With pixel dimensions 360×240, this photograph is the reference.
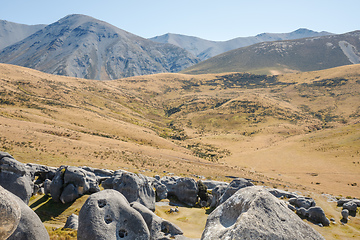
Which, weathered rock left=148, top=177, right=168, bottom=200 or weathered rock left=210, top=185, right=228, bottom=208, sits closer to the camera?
weathered rock left=210, top=185, right=228, bottom=208

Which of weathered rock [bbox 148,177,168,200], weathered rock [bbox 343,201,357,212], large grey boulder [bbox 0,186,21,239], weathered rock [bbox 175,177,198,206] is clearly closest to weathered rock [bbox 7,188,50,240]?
large grey boulder [bbox 0,186,21,239]

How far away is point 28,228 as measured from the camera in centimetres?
1204

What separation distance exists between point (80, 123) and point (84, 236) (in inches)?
3435

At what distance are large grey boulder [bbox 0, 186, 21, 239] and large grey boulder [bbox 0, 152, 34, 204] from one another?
58.9ft

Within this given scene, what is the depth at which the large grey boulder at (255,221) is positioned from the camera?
6457 millimetres

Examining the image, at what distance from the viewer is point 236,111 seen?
16012 centimetres

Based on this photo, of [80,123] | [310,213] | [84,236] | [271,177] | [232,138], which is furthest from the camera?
[232,138]

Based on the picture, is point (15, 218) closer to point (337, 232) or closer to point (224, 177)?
point (337, 232)

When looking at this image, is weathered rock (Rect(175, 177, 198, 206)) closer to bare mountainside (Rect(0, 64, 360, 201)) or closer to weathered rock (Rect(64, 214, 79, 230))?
bare mountainside (Rect(0, 64, 360, 201))

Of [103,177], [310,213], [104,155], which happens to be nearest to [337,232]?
[310,213]

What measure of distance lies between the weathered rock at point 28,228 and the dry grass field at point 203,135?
105ft

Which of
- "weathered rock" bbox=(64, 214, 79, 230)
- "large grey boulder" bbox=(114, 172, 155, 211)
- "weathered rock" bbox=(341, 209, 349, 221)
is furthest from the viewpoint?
"weathered rock" bbox=(341, 209, 349, 221)

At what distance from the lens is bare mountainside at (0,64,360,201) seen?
2269 inches

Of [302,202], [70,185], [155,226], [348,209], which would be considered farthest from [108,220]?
[348,209]
